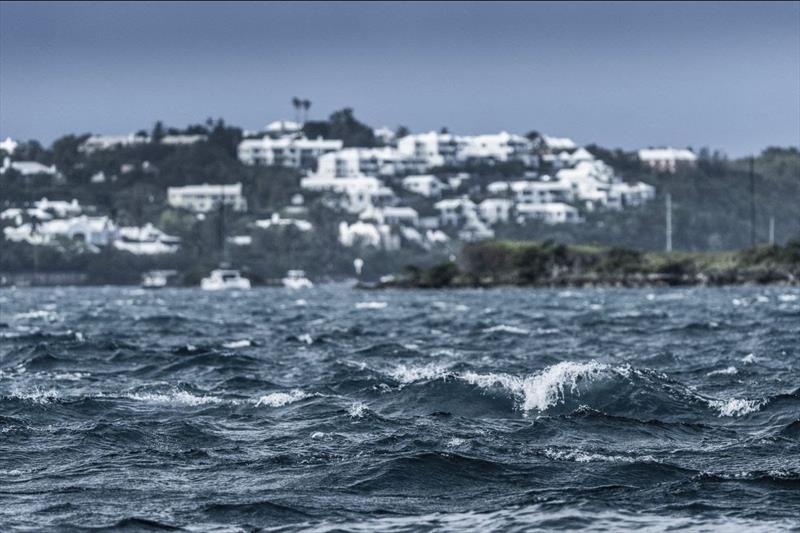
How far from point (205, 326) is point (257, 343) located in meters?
13.9

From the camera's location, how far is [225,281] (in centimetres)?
18225

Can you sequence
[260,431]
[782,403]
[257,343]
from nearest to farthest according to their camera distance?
[260,431] < [782,403] < [257,343]

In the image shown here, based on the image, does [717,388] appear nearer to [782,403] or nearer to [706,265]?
[782,403]

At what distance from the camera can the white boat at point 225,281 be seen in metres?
181

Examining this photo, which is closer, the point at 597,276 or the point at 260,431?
the point at 260,431

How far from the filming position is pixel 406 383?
29.7 meters

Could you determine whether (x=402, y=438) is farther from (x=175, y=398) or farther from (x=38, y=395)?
(x=38, y=395)

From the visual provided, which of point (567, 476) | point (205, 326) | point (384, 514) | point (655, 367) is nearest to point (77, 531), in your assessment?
point (384, 514)

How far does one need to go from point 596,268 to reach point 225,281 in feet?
160

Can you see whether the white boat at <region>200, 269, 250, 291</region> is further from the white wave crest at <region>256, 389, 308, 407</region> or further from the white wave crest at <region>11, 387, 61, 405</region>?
the white wave crest at <region>256, 389, 308, 407</region>

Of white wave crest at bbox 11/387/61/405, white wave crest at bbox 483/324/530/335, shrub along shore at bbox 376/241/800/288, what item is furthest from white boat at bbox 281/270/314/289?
A: white wave crest at bbox 11/387/61/405

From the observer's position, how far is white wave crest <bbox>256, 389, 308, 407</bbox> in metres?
27.1

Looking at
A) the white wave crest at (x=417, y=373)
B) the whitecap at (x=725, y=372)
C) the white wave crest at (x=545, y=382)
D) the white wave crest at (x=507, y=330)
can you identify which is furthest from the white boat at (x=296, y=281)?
the white wave crest at (x=545, y=382)

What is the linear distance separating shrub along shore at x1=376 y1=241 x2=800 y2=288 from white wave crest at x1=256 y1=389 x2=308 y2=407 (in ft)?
352
